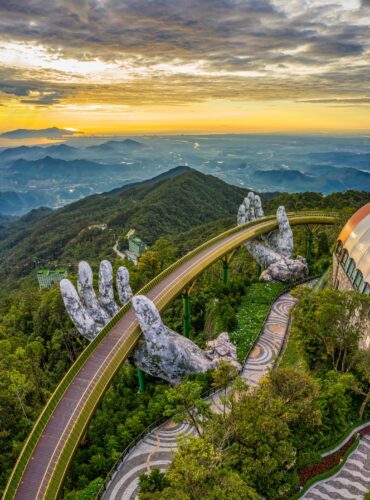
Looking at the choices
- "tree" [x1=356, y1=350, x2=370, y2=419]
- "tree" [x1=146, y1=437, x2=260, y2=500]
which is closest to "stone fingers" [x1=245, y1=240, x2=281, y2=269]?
"tree" [x1=356, y1=350, x2=370, y2=419]

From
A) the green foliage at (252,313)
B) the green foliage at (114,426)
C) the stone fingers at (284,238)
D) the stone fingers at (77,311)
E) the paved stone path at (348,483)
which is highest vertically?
the stone fingers at (284,238)

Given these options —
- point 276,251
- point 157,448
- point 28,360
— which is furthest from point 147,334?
point 276,251

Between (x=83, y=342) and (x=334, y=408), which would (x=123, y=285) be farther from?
(x=334, y=408)

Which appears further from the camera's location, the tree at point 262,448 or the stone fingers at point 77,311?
the stone fingers at point 77,311

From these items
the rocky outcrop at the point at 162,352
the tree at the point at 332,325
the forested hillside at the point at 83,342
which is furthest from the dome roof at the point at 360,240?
the rocky outcrop at the point at 162,352

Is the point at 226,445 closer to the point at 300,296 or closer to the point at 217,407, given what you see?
the point at 217,407

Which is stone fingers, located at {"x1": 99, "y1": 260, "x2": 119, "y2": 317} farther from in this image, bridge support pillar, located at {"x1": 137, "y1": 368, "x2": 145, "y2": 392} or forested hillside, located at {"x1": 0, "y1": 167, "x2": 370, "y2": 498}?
bridge support pillar, located at {"x1": 137, "y1": 368, "x2": 145, "y2": 392}

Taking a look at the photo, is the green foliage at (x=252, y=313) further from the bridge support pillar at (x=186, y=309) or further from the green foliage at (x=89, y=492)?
the green foliage at (x=89, y=492)
